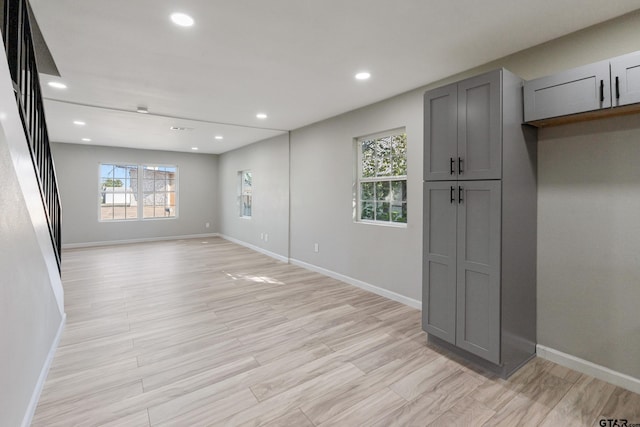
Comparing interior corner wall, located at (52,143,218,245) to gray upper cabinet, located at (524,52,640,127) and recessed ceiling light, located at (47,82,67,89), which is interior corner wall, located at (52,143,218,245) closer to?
recessed ceiling light, located at (47,82,67,89)

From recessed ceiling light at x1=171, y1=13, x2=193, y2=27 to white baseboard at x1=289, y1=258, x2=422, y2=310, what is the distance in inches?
132

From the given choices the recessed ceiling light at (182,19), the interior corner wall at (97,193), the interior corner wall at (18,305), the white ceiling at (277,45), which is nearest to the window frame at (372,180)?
the white ceiling at (277,45)

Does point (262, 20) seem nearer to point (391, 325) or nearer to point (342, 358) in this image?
point (342, 358)

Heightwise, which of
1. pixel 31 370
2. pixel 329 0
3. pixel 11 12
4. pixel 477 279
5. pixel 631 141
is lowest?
pixel 31 370

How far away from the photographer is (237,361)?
2.36 m

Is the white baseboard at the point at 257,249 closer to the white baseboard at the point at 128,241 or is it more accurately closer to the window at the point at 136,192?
the white baseboard at the point at 128,241

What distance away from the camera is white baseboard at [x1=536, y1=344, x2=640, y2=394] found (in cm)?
202

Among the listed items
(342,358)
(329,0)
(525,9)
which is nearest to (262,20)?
(329,0)

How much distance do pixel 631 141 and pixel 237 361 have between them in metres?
3.16

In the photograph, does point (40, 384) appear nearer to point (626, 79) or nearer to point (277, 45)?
point (277, 45)

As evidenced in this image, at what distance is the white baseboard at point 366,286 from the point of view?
11.6 feet

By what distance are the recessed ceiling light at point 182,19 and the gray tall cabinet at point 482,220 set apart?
1.91 meters

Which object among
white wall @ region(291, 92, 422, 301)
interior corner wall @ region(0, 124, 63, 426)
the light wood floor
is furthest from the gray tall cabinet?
interior corner wall @ region(0, 124, 63, 426)

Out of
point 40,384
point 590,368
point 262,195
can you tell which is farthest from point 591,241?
point 262,195
